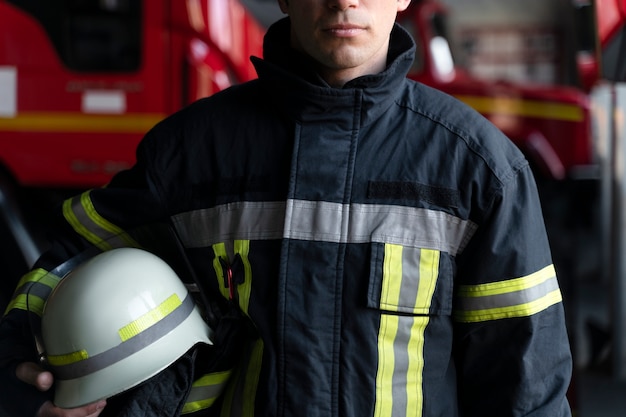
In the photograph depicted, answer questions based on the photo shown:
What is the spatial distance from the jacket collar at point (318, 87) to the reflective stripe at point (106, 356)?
46 centimetres

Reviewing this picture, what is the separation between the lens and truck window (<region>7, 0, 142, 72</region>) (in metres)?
4.69

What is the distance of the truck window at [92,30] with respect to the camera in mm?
4688

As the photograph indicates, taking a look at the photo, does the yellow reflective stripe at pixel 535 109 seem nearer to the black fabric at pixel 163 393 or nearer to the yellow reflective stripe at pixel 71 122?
the yellow reflective stripe at pixel 71 122

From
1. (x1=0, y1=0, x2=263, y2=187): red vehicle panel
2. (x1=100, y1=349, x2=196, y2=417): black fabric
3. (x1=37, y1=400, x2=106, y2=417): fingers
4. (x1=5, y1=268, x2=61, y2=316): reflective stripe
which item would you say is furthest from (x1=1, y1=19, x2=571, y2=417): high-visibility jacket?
(x1=0, y1=0, x2=263, y2=187): red vehicle panel

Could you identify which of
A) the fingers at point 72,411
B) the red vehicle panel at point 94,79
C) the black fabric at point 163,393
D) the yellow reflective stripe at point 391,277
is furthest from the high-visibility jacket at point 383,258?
the red vehicle panel at point 94,79

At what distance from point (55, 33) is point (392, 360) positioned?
3723 millimetres

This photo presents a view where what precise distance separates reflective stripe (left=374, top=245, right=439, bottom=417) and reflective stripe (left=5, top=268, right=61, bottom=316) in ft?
2.23

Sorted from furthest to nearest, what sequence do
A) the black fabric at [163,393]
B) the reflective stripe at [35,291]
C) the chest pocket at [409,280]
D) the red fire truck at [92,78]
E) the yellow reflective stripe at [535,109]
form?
the yellow reflective stripe at [535,109], the red fire truck at [92,78], the reflective stripe at [35,291], the black fabric at [163,393], the chest pocket at [409,280]

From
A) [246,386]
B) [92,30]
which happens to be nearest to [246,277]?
[246,386]

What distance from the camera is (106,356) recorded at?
5.22 feet

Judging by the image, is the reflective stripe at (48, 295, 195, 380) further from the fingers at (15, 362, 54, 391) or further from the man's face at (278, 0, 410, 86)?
the man's face at (278, 0, 410, 86)

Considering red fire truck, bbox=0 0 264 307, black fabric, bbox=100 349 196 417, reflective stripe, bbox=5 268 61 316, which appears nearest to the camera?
black fabric, bbox=100 349 196 417

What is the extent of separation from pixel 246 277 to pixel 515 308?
1.55ft

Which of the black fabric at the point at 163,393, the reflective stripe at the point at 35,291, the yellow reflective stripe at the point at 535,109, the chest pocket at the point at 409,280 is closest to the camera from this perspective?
→ the chest pocket at the point at 409,280
